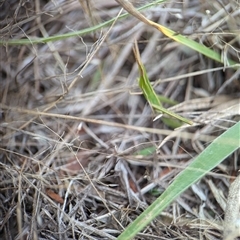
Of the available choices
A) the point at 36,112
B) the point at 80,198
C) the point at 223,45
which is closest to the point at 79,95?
the point at 36,112

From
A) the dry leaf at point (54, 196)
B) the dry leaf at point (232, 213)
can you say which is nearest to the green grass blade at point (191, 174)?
the dry leaf at point (232, 213)

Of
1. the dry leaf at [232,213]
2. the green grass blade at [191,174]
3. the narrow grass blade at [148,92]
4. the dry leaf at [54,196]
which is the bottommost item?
the dry leaf at [232,213]

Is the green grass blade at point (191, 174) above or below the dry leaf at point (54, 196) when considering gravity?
above

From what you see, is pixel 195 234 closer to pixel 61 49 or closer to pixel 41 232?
pixel 41 232

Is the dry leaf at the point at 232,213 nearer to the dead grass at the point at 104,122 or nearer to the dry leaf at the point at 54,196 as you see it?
the dead grass at the point at 104,122

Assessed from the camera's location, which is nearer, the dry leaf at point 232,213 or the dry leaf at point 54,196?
the dry leaf at point 232,213

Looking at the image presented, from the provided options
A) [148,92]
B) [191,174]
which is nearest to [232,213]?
[191,174]
